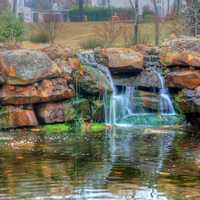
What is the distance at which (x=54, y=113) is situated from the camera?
64.6 ft

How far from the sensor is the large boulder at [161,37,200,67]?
20797mm

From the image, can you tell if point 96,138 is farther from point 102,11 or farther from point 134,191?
point 102,11

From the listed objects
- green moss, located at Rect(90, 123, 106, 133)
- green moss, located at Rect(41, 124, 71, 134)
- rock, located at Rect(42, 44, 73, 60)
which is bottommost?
green moss, located at Rect(90, 123, 106, 133)

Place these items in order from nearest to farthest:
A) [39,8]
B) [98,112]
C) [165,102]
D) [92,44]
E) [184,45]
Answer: [98,112], [165,102], [184,45], [92,44], [39,8]

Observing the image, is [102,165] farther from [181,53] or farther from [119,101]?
[181,53]

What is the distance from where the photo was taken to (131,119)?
20672mm

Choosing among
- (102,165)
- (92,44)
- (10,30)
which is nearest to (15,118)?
(102,165)

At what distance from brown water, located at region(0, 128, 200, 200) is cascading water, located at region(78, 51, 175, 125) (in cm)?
209

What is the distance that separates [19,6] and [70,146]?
46.6 metres

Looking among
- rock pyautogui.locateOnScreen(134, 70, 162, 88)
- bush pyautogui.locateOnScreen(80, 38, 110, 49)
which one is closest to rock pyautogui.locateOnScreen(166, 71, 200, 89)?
rock pyautogui.locateOnScreen(134, 70, 162, 88)

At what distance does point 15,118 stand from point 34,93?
36.3 inches

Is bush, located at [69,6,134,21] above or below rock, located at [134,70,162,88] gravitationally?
above

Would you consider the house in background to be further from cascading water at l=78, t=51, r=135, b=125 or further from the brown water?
the brown water

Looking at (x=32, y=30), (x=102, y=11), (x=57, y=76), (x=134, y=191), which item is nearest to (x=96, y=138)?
(x=57, y=76)
